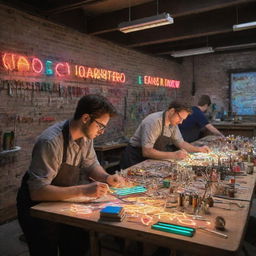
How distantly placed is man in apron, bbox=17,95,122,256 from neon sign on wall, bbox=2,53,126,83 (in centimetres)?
301

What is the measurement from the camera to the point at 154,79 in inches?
391

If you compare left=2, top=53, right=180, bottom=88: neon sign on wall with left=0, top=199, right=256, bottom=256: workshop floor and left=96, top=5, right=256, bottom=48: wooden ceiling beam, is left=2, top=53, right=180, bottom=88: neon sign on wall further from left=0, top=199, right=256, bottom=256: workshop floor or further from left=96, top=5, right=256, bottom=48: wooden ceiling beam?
left=0, top=199, right=256, bottom=256: workshop floor

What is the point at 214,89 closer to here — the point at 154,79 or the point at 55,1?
the point at 154,79

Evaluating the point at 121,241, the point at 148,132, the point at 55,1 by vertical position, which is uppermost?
the point at 55,1

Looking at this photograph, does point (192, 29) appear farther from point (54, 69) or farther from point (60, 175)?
point (60, 175)

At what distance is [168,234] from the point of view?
1819 millimetres

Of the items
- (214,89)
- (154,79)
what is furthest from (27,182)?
(214,89)

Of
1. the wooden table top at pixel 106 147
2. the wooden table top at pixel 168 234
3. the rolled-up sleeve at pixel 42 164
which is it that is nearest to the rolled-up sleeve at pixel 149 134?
the wooden table top at pixel 168 234

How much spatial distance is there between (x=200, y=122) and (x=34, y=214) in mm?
4995

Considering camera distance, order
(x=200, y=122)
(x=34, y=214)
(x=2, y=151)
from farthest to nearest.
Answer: (x=200, y=122) → (x=2, y=151) → (x=34, y=214)

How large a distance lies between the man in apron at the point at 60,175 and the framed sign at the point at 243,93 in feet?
30.6

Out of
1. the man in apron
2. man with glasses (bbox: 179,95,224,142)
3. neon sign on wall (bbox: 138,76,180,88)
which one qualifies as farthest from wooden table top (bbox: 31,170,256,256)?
neon sign on wall (bbox: 138,76,180,88)

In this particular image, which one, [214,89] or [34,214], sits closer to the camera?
[34,214]

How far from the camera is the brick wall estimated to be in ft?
16.4
